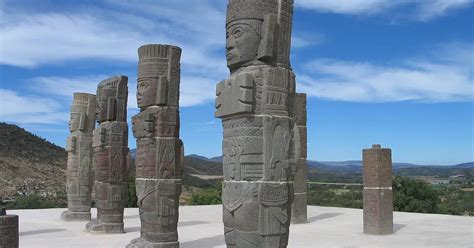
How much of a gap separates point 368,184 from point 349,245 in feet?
6.55

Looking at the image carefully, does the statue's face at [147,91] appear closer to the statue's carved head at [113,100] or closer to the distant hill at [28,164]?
the statue's carved head at [113,100]

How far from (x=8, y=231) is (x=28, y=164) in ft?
104

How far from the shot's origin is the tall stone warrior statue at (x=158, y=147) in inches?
390

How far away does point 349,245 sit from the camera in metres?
10.6

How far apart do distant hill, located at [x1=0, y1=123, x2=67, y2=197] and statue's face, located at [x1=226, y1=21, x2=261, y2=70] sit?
2658 centimetres

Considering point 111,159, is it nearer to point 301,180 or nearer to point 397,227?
point 301,180

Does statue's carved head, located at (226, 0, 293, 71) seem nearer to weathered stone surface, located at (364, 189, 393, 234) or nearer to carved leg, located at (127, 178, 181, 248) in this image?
carved leg, located at (127, 178, 181, 248)

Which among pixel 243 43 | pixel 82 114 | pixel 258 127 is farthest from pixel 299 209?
pixel 243 43

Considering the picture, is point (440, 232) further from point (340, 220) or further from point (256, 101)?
point (256, 101)

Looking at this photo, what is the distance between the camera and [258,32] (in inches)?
264

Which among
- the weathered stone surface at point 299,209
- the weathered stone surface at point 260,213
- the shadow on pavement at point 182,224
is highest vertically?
the weathered stone surface at point 260,213

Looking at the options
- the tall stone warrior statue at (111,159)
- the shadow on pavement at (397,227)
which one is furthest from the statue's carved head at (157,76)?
the shadow on pavement at (397,227)

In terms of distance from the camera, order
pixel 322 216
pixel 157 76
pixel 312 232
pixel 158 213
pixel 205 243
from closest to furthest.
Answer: pixel 158 213
pixel 157 76
pixel 205 243
pixel 312 232
pixel 322 216

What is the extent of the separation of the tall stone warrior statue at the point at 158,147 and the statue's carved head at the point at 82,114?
19.7 feet
